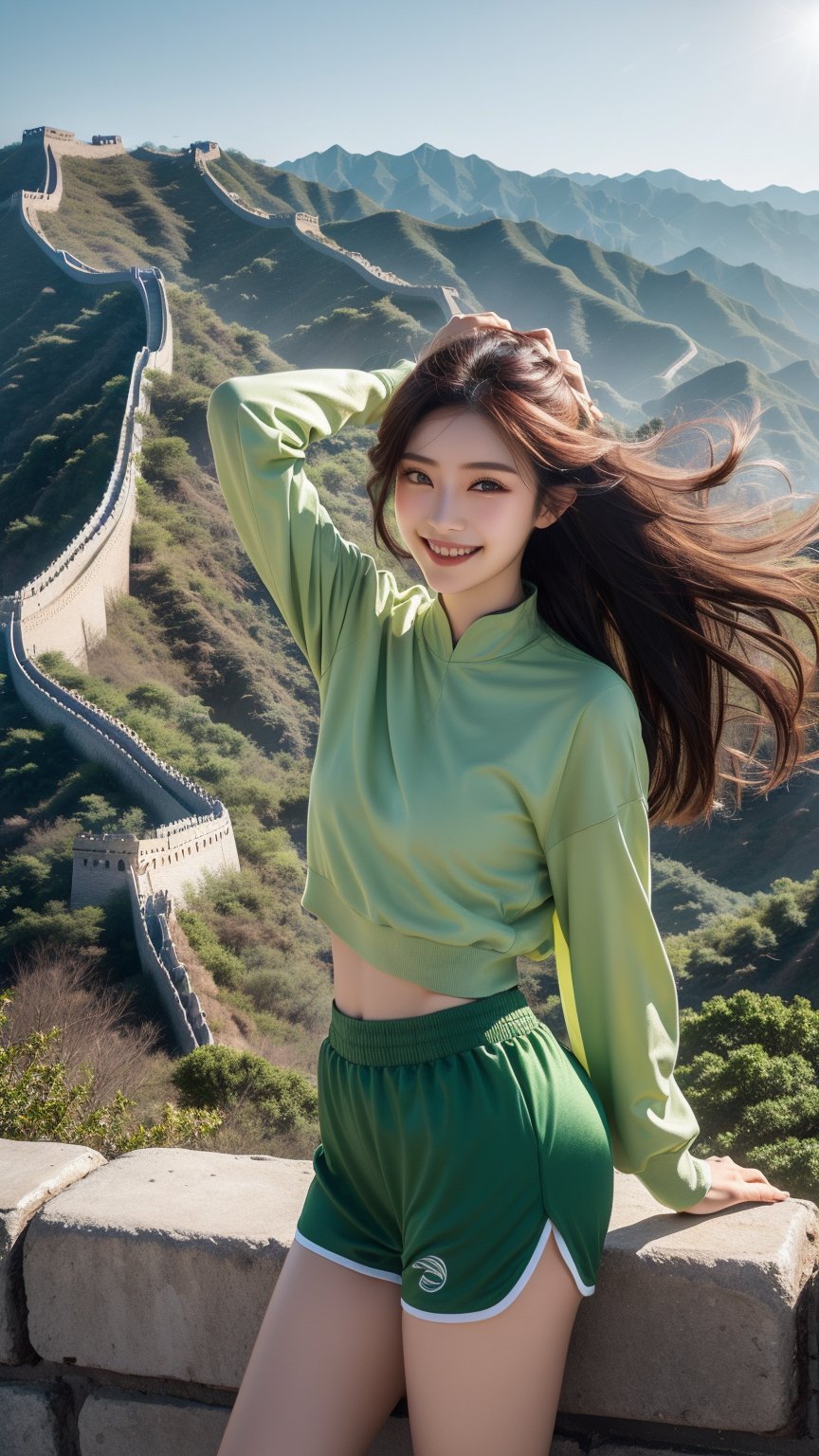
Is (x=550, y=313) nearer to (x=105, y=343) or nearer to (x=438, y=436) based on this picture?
(x=105, y=343)

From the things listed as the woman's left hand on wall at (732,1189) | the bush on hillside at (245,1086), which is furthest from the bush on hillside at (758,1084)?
the woman's left hand on wall at (732,1189)

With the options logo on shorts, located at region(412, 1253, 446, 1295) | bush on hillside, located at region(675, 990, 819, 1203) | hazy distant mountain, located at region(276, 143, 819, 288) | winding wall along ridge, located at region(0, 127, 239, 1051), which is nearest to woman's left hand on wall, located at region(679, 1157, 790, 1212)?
logo on shorts, located at region(412, 1253, 446, 1295)

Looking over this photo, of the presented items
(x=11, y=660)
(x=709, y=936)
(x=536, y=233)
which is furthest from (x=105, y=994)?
(x=536, y=233)

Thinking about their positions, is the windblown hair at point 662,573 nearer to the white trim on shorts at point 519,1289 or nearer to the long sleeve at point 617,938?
Answer: the long sleeve at point 617,938

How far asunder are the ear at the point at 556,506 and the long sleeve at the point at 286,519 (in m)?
0.21

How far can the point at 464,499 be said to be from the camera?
1379mm

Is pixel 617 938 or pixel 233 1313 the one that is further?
pixel 233 1313

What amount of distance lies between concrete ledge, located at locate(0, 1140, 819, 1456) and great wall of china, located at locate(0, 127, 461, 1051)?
633 inches

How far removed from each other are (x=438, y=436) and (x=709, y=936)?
16.8 meters

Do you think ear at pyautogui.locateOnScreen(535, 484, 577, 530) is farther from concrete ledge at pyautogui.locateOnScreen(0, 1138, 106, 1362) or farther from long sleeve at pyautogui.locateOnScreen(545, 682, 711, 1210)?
concrete ledge at pyautogui.locateOnScreen(0, 1138, 106, 1362)

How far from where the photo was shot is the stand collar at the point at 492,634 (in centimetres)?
141

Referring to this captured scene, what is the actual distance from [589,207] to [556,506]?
399 ft

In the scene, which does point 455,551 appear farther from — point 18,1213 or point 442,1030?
point 18,1213

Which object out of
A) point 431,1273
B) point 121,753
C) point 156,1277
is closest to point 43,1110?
point 156,1277
